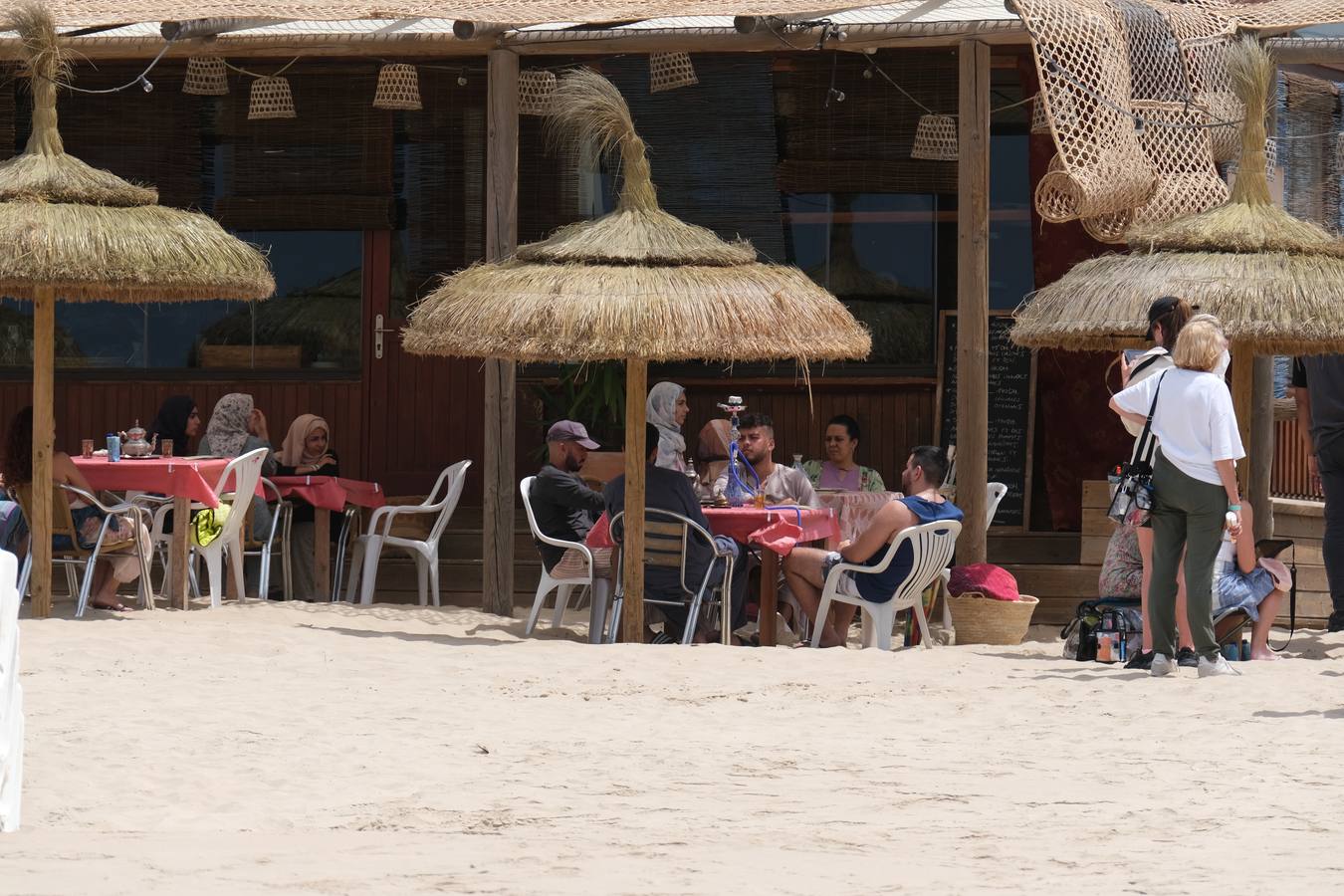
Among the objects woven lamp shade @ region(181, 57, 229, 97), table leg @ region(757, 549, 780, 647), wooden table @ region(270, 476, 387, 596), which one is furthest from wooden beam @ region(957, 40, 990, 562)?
woven lamp shade @ region(181, 57, 229, 97)

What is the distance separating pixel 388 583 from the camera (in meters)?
11.4

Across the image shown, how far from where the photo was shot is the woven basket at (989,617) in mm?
9031

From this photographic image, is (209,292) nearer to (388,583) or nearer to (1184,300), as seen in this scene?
(388,583)

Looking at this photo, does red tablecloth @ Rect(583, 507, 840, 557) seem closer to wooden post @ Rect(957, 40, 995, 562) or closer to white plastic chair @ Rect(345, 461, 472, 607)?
wooden post @ Rect(957, 40, 995, 562)

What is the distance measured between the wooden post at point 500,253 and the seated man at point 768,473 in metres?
1.16

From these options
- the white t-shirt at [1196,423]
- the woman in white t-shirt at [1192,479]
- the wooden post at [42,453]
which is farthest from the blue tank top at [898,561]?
the wooden post at [42,453]

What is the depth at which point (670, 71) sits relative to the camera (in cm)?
1103

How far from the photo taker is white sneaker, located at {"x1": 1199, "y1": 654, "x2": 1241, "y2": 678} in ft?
24.5

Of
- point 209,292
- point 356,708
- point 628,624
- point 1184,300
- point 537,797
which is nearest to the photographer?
point 537,797

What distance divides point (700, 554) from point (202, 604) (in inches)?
103

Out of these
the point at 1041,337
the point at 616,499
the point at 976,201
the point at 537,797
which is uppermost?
the point at 976,201

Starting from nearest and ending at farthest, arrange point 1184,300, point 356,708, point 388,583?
1. point 356,708
2. point 1184,300
3. point 388,583

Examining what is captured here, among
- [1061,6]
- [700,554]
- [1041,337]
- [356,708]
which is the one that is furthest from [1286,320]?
[356,708]

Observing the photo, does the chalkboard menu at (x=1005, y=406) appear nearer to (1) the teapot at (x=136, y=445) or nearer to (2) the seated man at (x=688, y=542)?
(2) the seated man at (x=688, y=542)
